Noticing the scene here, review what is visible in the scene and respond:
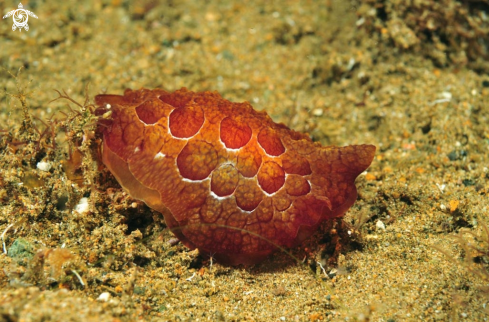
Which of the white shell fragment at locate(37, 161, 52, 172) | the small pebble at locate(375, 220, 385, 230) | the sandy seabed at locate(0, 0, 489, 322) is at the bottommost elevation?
the small pebble at locate(375, 220, 385, 230)

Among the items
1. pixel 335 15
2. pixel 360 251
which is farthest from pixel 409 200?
pixel 335 15

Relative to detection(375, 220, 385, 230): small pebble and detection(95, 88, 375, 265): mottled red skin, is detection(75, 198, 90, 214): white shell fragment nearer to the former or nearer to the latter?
detection(95, 88, 375, 265): mottled red skin

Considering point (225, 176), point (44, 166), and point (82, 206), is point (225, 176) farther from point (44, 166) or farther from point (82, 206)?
point (44, 166)

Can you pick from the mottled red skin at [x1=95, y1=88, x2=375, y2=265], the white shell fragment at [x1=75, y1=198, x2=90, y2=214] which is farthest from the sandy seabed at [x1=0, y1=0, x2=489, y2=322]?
the mottled red skin at [x1=95, y1=88, x2=375, y2=265]

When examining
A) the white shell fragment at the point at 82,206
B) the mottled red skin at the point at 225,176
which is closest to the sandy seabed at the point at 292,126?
the white shell fragment at the point at 82,206

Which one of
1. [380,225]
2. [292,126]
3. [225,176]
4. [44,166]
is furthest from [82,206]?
[380,225]

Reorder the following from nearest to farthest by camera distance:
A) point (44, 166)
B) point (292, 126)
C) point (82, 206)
Result: 1. point (82, 206)
2. point (44, 166)
3. point (292, 126)

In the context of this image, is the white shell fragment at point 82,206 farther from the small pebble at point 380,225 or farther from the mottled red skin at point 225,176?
the small pebble at point 380,225

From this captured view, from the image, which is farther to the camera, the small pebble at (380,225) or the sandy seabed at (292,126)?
the small pebble at (380,225)
